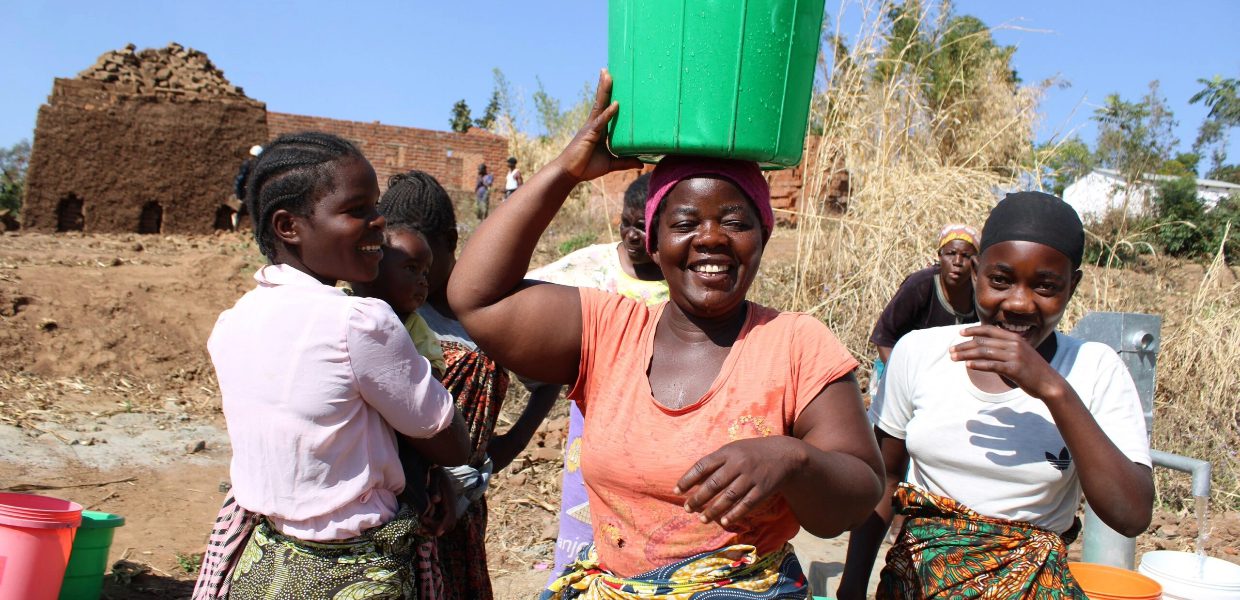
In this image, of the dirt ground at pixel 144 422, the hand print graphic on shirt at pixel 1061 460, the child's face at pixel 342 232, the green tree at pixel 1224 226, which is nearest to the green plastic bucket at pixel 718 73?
the child's face at pixel 342 232

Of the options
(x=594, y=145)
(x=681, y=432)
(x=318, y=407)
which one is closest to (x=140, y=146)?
(x=318, y=407)

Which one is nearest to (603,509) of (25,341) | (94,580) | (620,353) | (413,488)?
(620,353)

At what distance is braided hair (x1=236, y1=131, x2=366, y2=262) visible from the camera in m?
1.97

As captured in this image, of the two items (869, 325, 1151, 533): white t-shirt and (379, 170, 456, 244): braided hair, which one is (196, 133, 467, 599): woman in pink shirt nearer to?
(379, 170, 456, 244): braided hair

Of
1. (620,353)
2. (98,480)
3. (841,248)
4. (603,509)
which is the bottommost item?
(98,480)

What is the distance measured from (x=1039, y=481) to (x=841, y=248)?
16.6 feet

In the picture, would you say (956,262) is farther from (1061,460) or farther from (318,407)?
(318,407)

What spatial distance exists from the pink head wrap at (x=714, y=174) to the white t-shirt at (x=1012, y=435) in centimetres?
63

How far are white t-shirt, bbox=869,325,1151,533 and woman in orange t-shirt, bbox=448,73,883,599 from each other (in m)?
0.49

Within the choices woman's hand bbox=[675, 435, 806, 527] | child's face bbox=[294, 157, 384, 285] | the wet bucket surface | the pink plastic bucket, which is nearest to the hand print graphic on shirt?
the wet bucket surface

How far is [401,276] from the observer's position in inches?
93.7

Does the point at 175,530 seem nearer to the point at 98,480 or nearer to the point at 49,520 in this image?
the point at 98,480

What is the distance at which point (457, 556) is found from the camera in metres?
2.41

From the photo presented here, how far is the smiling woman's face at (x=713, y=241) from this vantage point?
1663 mm
